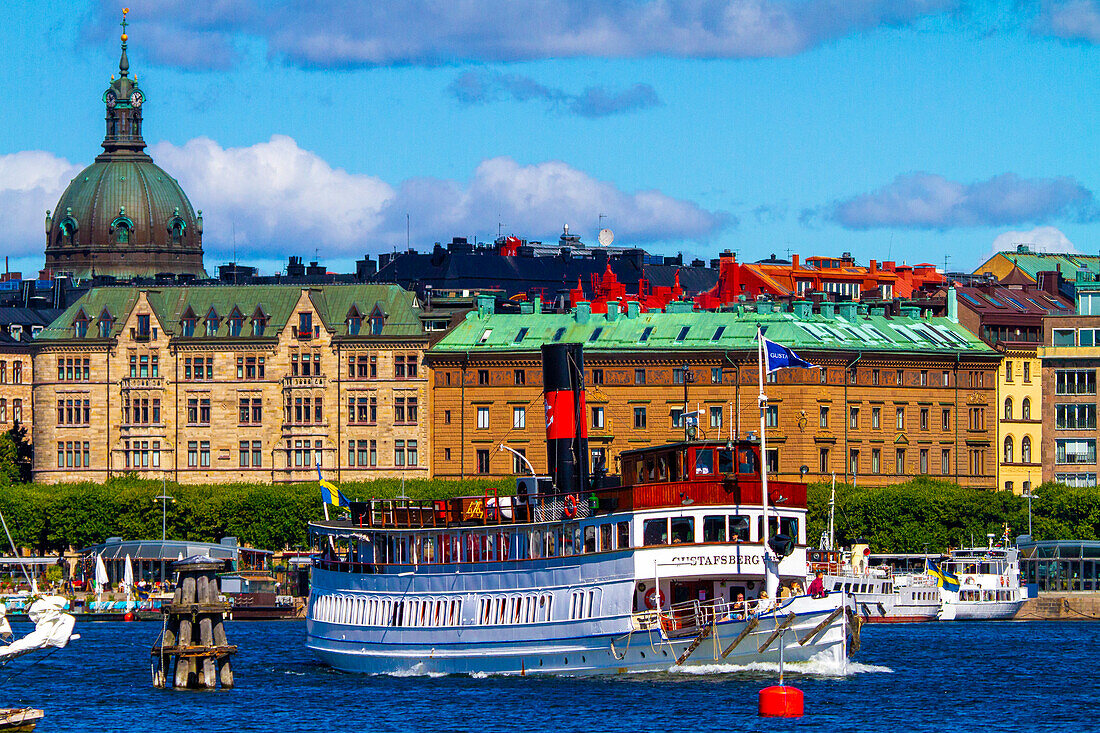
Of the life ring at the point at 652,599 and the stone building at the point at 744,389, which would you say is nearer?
the life ring at the point at 652,599

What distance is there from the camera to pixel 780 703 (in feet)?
283

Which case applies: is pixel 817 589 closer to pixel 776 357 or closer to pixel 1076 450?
pixel 776 357

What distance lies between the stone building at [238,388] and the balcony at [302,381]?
17cm

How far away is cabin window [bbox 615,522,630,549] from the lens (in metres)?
92.6

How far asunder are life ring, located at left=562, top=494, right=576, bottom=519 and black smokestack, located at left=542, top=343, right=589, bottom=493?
3564 millimetres

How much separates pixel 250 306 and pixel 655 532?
92372 millimetres

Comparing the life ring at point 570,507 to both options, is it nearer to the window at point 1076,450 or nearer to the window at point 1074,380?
the window at point 1076,450

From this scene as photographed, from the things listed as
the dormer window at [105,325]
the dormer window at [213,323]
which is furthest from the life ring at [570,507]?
the dormer window at [105,325]

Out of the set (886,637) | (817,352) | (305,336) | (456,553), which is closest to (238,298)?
(305,336)

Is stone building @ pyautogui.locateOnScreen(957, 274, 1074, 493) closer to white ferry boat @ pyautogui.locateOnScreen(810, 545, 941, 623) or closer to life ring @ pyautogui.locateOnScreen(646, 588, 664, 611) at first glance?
white ferry boat @ pyautogui.locateOnScreen(810, 545, 941, 623)

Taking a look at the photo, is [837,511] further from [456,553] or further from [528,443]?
[456,553]

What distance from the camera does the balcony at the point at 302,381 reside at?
586 feet

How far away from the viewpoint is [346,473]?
583ft

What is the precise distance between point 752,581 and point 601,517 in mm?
5079
